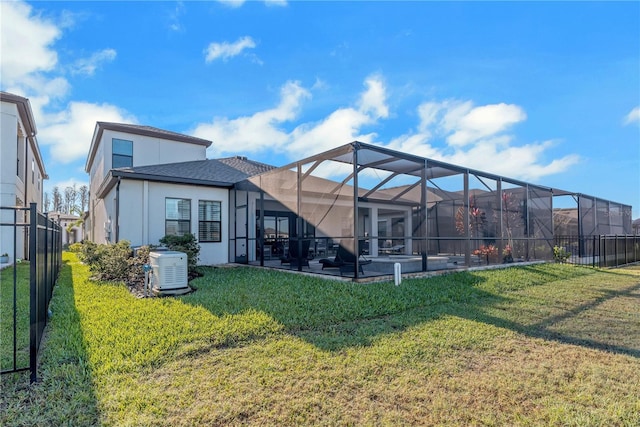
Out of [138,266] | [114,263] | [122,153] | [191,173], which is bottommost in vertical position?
[138,266]

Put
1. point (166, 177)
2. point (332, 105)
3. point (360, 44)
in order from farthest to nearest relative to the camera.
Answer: point (332, 105)
point (166, 177)
point (360, 44)

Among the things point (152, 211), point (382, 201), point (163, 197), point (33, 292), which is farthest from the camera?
point (382, 201)

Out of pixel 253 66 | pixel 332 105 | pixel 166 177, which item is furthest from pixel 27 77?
pixel 332 105

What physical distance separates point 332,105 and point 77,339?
11.0 meters

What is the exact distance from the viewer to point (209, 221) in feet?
38.0

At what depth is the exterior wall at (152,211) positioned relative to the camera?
10.1 m

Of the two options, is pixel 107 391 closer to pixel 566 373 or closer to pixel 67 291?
pixel 566 373

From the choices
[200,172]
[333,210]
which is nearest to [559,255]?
[333,210]

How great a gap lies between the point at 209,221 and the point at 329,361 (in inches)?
355

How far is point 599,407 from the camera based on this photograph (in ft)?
9.02

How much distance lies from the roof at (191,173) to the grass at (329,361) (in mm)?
4420

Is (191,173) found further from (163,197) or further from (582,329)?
(582,329)

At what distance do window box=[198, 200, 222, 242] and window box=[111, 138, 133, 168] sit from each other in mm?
5978

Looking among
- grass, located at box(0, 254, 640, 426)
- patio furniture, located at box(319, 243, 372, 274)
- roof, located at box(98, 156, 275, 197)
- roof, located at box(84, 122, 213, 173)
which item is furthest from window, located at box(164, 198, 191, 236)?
roof, located at box(84, 122, 213, 173)
